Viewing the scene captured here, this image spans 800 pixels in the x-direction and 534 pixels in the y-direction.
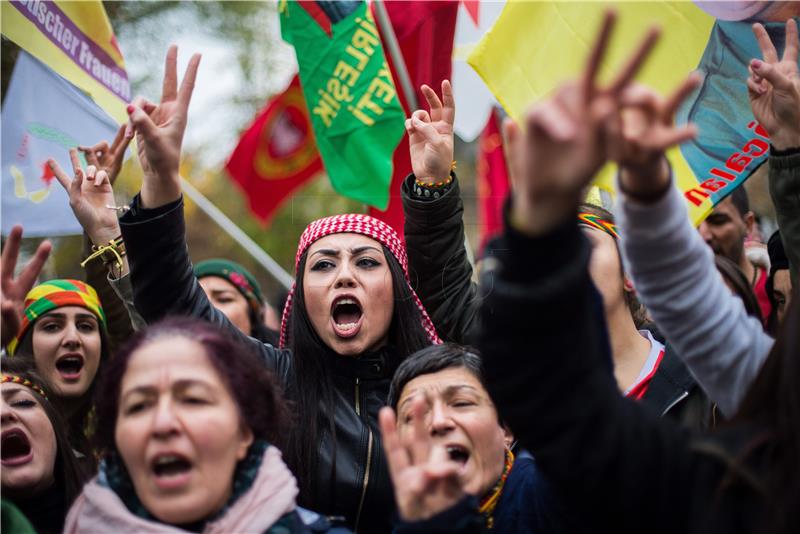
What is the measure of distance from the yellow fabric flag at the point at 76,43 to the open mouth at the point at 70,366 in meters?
1.32

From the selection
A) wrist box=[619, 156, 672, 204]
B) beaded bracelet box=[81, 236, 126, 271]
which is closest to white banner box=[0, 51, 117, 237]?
beaded bracelet box=[81, 236, 126, 271]

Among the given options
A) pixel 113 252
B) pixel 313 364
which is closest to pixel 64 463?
pixel 113 252

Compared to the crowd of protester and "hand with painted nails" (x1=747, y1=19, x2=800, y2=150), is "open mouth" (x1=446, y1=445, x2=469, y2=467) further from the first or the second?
"hand with painted nails" (x1=747, y1=19, x2=800, y2=150)

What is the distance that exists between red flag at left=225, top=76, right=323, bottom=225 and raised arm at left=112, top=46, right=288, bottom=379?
11.7ft

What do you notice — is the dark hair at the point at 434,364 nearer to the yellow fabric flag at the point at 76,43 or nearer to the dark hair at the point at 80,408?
the dark hair at the point at 80,408

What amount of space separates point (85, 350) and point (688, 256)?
2.91m

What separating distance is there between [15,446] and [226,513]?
44.7 inches

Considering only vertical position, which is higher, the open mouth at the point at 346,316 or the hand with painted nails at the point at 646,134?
the hand with painted nails at the point at 646,134

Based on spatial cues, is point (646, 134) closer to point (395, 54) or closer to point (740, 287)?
point (740, 287)

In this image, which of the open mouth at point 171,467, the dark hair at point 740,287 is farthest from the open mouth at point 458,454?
the dark hair at point 740,287

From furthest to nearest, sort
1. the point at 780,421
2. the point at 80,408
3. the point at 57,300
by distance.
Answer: the point at 57,300 → the point at 80,408 → the point at 780,421

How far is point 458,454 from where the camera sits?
8.06 feet

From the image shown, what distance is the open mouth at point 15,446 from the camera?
2807mm

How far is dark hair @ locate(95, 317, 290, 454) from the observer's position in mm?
2180
